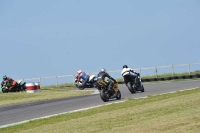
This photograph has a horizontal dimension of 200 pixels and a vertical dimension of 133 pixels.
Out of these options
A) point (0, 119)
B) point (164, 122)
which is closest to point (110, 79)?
point (0, 119)

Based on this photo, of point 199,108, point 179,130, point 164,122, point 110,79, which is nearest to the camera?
point 179,130

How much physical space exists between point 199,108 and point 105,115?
8.80ft

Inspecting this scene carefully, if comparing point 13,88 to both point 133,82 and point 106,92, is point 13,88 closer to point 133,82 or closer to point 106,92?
point 133,82

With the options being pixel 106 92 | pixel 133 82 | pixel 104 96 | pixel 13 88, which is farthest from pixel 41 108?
pixel 13 88

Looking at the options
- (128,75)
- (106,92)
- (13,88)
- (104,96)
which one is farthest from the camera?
(13,88)

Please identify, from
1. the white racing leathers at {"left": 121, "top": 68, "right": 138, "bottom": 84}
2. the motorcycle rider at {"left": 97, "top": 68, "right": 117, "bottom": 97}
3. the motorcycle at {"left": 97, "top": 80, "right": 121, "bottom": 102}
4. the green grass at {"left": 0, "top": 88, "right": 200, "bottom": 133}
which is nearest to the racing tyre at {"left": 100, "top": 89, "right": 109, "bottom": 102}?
the motorcycle at {"left": 97, "top": 80, "right": 121, "bottom": 102}

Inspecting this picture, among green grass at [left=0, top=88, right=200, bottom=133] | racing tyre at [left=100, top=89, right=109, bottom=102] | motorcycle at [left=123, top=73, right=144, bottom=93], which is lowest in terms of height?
green grass at [left=0, top=88, right=200, bottom=133]

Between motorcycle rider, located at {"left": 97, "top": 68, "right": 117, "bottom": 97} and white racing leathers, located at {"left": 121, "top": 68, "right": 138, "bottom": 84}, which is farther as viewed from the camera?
white racing leathers, located at {"left": 121, "top": 68, "right": 138, "bottom": 84}

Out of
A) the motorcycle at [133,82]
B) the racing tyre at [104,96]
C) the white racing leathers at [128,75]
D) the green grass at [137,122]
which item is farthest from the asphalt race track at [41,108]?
the green grass at [137,122]

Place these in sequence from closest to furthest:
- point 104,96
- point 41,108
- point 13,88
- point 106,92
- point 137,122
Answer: point 137,122
point 41,108
point 104,96
point 106,92
point 13,88

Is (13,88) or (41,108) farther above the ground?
(13,88)

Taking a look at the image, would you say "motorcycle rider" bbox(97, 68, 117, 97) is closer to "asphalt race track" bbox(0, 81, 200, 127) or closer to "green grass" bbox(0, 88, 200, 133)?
"asphalt race track" bbox(0, 81, 200, 127)

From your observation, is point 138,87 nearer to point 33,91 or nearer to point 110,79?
point 110,79

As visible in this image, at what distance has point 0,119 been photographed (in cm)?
1936
